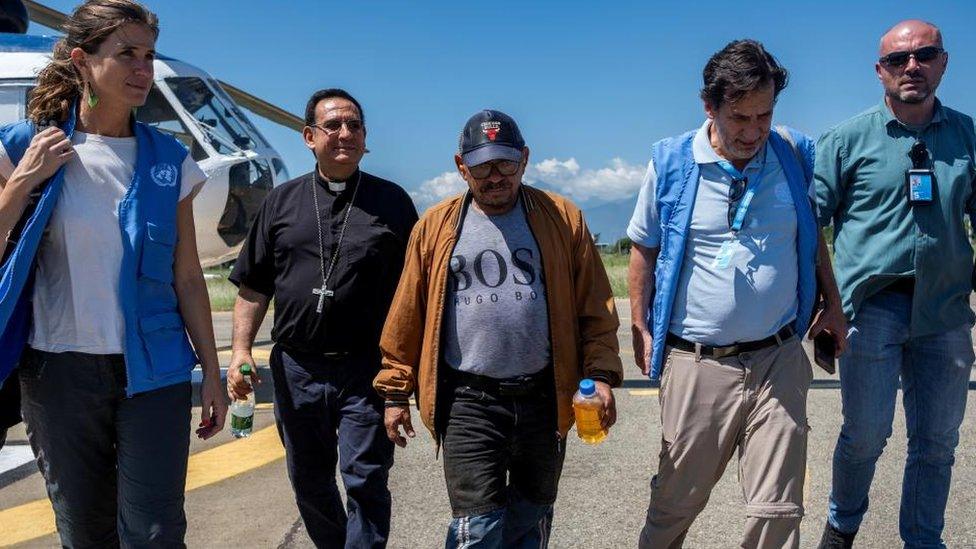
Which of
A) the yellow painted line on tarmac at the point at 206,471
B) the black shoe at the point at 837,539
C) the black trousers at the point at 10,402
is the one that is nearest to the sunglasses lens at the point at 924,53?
the black shoe at the point at 837,539

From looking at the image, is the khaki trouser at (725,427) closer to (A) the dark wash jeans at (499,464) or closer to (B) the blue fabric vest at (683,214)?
(B) the blue fabric vest at (683,214)

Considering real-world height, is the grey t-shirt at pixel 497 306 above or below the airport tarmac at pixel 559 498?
above

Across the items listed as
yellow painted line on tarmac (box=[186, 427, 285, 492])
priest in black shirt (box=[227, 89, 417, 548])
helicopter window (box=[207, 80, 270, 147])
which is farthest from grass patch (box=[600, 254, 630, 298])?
priest in black shirt (box=[227, 89, 417, 548])

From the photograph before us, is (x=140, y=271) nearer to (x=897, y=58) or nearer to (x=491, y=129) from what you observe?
(x=491, y=129)

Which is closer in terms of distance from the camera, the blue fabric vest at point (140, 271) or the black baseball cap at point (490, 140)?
the blue fabric vest at point (140, 271)

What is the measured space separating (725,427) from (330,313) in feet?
5.45

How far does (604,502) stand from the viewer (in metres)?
5.75

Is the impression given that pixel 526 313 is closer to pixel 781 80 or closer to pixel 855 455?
pixel 781 80

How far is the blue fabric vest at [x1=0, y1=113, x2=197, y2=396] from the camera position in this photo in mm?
3305

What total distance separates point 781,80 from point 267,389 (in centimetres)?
689

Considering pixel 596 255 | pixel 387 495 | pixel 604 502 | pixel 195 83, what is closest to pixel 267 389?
pixel 195 83

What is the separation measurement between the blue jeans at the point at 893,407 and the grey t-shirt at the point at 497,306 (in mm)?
1523

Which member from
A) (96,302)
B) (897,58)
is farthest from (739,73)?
(96,302)

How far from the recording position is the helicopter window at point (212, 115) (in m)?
10.6
